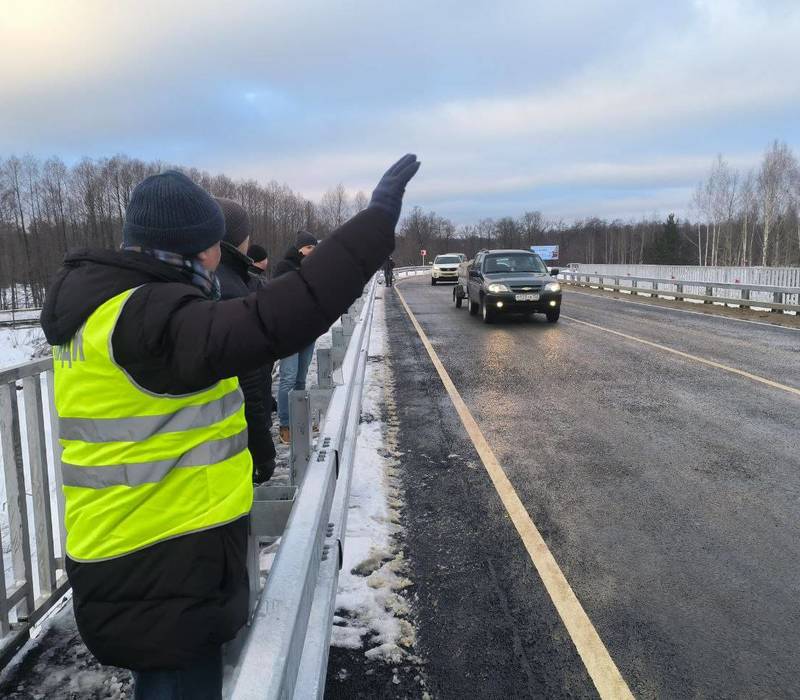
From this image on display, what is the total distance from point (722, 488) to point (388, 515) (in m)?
2.69

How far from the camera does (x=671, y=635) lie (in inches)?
119

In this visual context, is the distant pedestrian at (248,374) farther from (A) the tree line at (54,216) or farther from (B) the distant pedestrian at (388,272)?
(A) the tree line at (54,216)

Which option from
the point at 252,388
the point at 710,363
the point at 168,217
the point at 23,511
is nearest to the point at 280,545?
the point at 168,217

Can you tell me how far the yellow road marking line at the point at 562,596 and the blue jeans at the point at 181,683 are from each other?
171 centimetres

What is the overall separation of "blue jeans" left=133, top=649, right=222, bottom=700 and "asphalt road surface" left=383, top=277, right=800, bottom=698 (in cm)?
127

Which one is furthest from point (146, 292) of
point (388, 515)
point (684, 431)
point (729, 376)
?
point (729, 376)

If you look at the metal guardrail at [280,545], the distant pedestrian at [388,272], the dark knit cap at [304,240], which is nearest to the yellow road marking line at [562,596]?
the metal guardrail at [280,545]

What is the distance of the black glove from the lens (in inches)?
63.6

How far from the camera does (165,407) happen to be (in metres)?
1.53

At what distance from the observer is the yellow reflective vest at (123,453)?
4.92ft

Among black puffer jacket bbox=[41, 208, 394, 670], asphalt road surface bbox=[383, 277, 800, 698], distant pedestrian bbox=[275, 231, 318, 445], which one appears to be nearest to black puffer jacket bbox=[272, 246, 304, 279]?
distant pedestrian bbox=[275, 231, 318, 445]

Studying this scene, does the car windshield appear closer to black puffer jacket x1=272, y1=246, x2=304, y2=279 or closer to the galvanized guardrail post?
black puffer jacket x1=272, y1=246, x2=304, y2=279

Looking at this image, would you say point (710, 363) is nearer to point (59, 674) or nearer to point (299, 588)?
point (59, 674)

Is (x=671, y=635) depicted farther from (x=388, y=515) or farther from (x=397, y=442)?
(x=397, y=442)
